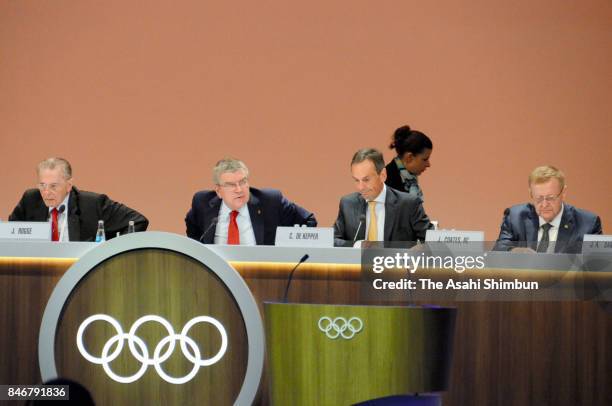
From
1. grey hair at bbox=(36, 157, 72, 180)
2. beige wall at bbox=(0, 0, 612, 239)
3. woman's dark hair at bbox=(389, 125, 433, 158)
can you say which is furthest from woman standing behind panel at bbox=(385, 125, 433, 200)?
grey hair at bbox=(36, 157, 72, 180)

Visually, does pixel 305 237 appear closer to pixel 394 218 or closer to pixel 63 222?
pixel 394 218

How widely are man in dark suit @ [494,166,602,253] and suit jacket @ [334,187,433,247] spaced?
1.33 feet

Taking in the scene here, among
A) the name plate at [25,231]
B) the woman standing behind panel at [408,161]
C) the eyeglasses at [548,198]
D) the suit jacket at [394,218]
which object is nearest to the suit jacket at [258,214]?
the suit jacket at [394,218]

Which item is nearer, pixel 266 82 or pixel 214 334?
pixel 214 334

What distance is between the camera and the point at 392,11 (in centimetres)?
601

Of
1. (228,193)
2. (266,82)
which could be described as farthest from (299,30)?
(228,193)

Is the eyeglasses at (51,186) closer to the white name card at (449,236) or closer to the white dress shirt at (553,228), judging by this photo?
the white name card at (449,236)

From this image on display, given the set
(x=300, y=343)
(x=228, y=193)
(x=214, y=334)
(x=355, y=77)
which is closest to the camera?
(x=300, y=343)

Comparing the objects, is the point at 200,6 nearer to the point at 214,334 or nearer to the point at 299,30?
the point at 299,30

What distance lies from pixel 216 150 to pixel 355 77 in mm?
977

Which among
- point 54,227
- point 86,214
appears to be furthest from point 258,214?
point 54,227

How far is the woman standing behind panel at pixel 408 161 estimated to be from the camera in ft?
16.8

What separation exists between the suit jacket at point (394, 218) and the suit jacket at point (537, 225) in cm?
37

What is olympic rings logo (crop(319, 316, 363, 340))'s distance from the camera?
7.59 feet
